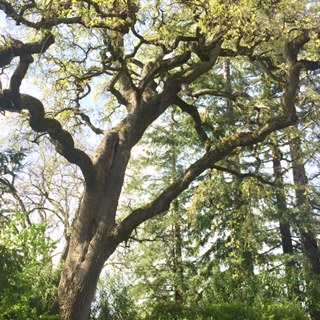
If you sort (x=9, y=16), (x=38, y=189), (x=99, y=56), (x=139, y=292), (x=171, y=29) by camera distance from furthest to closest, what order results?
(x=38, y=189), (x=139, y=292), (x=99, y=56), (x=171, y=29), (x=9, y=16)

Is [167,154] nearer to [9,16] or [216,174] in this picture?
[216,174]

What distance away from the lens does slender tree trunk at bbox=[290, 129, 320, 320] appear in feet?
A: 43.7

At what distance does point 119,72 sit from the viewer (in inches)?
385

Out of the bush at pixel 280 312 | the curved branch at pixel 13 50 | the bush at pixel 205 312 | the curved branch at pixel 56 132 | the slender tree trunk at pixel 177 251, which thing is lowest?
the bush at pixel 205 312

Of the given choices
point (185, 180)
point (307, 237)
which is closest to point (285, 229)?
point (307, 237)

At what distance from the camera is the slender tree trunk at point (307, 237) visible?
13.3 m

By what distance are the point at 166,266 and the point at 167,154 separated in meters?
4.17

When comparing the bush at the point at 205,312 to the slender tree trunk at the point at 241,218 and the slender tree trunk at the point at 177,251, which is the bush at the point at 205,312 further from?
the slender tree trunk at the point at 177,251

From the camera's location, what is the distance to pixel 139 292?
15.5 metres

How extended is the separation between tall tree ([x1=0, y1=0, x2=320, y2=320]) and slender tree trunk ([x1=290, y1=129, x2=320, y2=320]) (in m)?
3.97

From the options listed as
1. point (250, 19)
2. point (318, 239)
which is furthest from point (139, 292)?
point (250, 19)

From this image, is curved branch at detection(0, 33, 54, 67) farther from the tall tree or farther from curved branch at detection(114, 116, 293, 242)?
curved branch at detection(114, 116, 293, 242)

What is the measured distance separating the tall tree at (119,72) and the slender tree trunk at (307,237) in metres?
3.97

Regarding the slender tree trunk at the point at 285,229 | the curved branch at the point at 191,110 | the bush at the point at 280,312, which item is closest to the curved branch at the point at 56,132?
the curved branch at the point at 191,110
